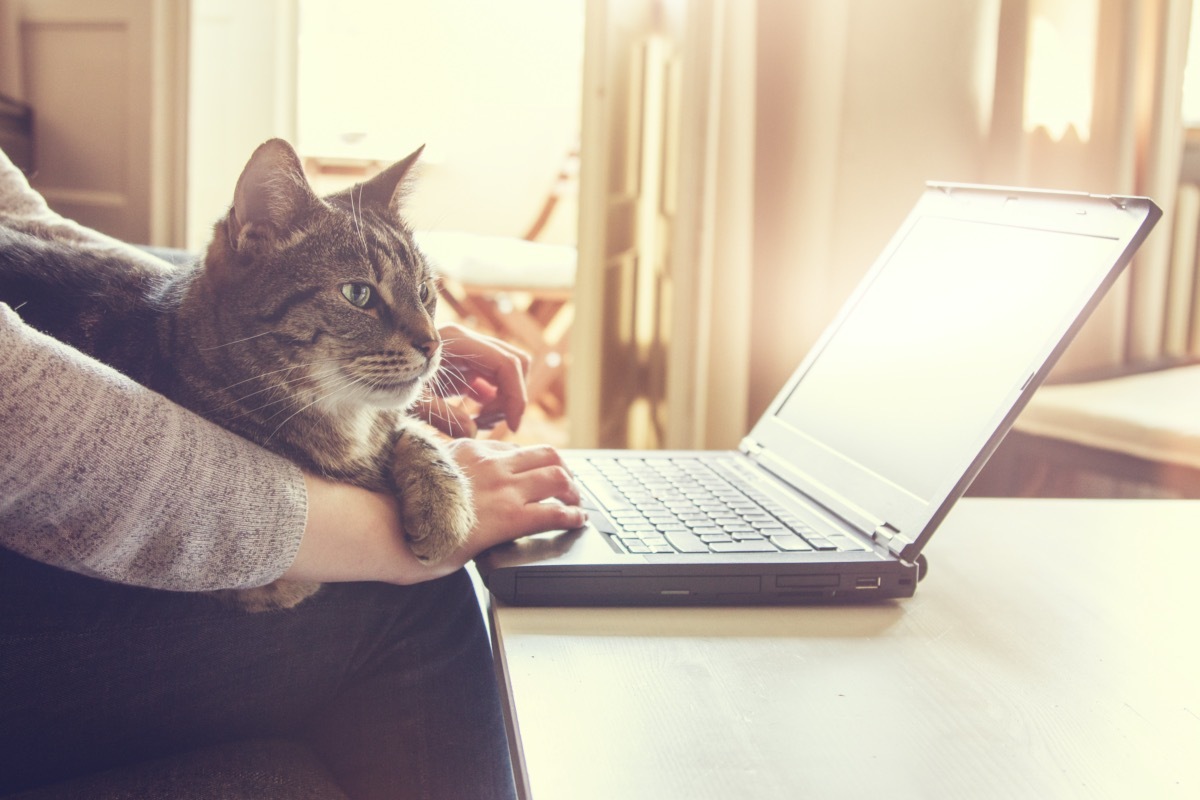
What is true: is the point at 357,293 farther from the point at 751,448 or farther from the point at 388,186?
the point at 751,448

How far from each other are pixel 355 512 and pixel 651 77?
63.8 inches

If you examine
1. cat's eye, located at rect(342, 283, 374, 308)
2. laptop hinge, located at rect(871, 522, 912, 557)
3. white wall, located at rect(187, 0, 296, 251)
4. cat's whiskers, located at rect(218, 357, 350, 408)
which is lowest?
laptop hinge, located at rect(871, 522, 912, 557)

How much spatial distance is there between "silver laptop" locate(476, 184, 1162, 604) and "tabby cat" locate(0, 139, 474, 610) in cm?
17

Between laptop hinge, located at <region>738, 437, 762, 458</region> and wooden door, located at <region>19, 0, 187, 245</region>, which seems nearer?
laptop hinge, located at <region>738, 437, 762, 458</region>

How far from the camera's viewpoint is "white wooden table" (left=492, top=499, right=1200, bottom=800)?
49cm

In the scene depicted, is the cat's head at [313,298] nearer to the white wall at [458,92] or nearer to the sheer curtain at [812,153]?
the sheer curtain at [812,153]

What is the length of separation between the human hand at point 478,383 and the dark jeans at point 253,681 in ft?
0.93

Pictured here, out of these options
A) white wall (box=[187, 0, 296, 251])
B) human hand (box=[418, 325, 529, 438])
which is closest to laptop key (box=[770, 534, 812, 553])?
human hand (box=[418, 325, 529, 438])

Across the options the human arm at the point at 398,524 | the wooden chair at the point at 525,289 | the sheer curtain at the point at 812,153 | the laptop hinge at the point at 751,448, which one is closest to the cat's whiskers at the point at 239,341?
the human arm at the point at 398,524

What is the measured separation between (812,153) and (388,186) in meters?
1.12

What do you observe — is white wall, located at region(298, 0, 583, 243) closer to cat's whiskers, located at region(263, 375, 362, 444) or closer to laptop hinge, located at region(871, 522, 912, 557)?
cat's whiskers, located at region(263, 375, 362, 444)

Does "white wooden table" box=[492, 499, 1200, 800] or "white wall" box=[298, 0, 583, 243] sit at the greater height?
"white wall" box=[298, 0, 583, 243]

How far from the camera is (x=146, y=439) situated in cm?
62

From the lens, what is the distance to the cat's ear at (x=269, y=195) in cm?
78
